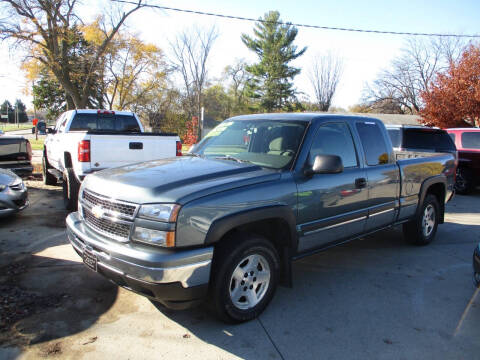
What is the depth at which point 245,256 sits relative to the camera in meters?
3.05

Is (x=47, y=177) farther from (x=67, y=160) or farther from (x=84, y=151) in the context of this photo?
(x=84, y=151)

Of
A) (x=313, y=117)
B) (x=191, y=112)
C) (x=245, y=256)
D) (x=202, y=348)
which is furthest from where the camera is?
(x=191, y=112)

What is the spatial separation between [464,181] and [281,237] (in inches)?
369

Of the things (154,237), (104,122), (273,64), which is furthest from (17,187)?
(273,64)

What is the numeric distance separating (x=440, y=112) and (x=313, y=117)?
20.2 metres

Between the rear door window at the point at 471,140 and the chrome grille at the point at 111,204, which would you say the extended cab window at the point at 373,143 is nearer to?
the chrome grille at the point at 111,204

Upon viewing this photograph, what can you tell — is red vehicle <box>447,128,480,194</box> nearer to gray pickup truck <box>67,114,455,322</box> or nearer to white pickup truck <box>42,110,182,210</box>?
gray pickup truck <box>67,114,455,322</box>

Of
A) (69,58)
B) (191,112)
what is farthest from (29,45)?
(191,112)

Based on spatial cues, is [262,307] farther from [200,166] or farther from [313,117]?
[313,117]

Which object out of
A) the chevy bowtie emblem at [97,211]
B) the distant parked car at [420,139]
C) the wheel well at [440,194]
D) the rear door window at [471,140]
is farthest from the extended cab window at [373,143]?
the rear door window at [471,140]

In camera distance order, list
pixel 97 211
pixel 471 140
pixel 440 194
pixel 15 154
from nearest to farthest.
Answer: pixel 97 211, pixel 440 194, pixel 15 154, pixel 471 140

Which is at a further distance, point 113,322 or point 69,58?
point 69,58

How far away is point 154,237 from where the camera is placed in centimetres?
266

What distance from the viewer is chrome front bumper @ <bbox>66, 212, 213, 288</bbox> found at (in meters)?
2.59
